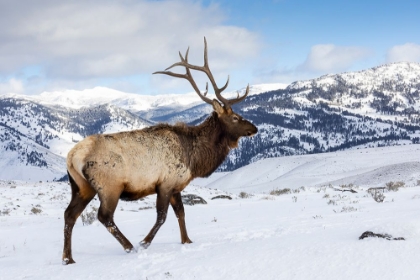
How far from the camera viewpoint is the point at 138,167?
6055 mm

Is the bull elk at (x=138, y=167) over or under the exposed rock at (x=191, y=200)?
over

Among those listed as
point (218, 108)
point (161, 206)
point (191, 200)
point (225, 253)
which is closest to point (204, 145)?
point (218, 108)

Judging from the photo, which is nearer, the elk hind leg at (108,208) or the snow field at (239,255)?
the snow field at (239,255)

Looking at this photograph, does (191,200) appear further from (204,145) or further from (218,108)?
(204,145)

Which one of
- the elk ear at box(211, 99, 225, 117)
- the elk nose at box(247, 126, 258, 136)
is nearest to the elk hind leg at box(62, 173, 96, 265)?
the elk ear at box(211, 99, 225, 117)

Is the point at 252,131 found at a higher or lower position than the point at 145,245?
higher

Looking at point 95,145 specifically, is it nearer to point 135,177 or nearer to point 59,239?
point 135,177

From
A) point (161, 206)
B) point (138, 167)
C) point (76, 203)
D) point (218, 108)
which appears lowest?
point (161, 206)

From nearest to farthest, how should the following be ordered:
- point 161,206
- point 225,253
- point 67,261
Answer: point 225,253 → point 67,261 → point 161,206

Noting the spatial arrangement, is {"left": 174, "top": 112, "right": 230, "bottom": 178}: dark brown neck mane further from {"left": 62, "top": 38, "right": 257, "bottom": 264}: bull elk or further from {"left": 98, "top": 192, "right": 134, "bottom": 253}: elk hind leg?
{"left": 98, "top": 192, "right": 134, "bottom": 253}: elk hind leg

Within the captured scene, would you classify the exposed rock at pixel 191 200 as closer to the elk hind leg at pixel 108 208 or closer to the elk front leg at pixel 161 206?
the elk front leg at pixel 161 206

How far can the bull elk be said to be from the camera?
577 cm

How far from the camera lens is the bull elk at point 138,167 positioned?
577 cm

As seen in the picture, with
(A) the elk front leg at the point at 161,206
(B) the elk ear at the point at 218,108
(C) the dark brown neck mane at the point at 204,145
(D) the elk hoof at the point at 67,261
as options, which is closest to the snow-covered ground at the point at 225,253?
(D) the elk hoof at the point at 67,261
